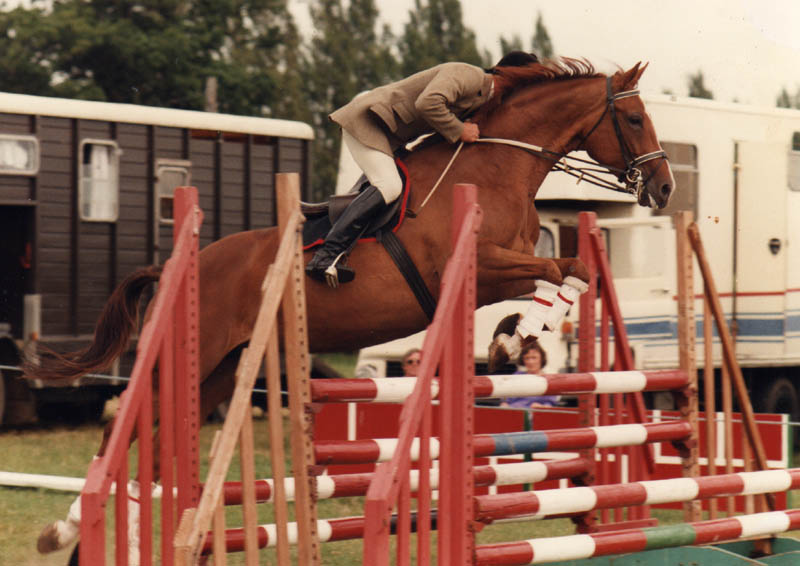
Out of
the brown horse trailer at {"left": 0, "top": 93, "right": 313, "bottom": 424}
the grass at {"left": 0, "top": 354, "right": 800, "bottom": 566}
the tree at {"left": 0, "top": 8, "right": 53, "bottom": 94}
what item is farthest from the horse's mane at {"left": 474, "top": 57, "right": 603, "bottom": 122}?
the tree at {"left": 0, "top": 8, "right": 53, "bottom": 94}

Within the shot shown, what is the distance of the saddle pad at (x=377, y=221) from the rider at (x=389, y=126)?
36mm

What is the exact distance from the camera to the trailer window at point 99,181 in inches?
437

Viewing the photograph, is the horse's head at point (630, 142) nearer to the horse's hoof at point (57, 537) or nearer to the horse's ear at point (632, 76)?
the horse's ear at point (632, 76)

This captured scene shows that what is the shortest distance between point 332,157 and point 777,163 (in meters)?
20.3

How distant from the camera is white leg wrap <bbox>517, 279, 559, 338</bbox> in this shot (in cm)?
511

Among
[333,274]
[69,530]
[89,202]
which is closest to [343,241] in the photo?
[333,274]

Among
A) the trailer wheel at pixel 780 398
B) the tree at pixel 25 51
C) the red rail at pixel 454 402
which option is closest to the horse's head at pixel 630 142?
the red rail at pixel 454 402

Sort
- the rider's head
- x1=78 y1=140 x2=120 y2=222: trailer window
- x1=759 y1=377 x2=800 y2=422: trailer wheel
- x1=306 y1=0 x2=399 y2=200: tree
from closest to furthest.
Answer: the rider's head < x1=78 y1=140 x2=120 y2=222: trailer window < x1=759 y1=377 x2=800 y2=422: trailer wheel < x1=306 y1=0 x2=399 y2=200: tree

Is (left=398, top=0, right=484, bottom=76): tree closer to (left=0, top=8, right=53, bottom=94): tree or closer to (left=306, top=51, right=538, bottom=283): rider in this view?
(left=0, top=8, right=53, bottom=94): tree

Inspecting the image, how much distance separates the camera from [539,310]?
511cm

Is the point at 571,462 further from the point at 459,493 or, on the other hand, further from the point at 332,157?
the point at 332,157

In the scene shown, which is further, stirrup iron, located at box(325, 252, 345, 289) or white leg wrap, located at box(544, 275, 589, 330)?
white leg wrap, located at box(544, 275, 589, 330)

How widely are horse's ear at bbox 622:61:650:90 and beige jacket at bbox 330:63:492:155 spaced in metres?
0.61

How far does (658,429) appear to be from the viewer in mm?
5254
